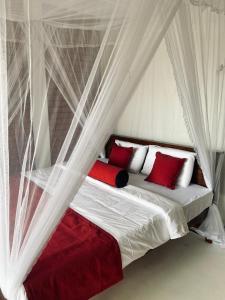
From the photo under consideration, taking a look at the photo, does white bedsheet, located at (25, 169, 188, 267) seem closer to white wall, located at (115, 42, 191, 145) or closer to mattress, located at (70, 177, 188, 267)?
mattress, located at (70, 177, 188, 267)

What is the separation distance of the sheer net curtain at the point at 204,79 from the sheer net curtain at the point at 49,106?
764 millimetres

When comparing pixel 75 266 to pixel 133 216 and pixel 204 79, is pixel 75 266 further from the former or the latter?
pixel 204 79

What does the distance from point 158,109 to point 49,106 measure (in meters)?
2.09

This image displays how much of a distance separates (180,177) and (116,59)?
1850mm

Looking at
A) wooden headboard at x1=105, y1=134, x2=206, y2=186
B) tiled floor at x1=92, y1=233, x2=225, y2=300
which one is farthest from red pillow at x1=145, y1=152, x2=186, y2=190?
tiled floor at x1=92, y1=233, x2=225, y2=300

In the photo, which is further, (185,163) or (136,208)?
(185,163)

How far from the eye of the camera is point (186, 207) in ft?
8.04

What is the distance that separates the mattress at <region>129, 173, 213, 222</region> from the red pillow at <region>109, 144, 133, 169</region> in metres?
0.42

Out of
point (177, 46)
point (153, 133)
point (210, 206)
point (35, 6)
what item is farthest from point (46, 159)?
point (153, 133)

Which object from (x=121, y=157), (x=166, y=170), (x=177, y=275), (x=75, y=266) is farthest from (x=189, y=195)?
(x=75, y=266)

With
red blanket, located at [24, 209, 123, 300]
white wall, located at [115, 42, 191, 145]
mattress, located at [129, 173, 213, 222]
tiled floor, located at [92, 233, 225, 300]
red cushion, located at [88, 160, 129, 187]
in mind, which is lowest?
tiled floor, located at [92, 233, 225, 300]

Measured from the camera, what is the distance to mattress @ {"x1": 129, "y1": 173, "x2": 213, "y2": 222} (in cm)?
250

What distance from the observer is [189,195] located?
264 cm

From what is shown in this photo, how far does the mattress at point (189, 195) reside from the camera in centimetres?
250
